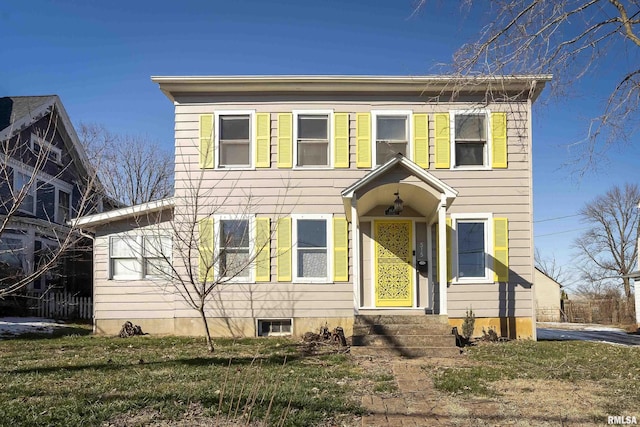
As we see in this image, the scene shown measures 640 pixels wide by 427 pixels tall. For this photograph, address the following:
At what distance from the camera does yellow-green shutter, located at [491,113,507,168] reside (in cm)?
1155

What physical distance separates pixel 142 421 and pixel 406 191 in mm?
6882

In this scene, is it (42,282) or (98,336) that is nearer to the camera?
(98,336)

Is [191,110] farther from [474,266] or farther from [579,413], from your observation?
[579,413]

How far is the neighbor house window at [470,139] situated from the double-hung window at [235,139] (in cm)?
474

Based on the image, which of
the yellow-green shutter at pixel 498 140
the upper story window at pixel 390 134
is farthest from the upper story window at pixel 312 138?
the yellow-green shutter at pixel 498 140

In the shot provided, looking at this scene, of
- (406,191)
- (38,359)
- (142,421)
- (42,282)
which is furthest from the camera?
(42,282)

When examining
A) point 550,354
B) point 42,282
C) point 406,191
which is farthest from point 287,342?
point 42,282

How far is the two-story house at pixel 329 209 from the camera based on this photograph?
37.4ft

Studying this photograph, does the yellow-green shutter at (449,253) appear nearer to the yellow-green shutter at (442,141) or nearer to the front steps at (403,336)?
the yellow-green shutter at (442,141)

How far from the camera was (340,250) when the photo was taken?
37.6ft

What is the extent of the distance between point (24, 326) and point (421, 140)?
35.8 feet

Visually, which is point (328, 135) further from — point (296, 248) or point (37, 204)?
point (37, 204)

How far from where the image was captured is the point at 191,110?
11789 mm

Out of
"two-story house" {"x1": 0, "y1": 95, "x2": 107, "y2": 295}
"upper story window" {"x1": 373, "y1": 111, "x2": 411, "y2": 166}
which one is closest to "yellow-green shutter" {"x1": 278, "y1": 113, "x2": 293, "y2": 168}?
"upper story window" {"x1": 373, "y1": 111, "x2": 411, "y2": 166}
